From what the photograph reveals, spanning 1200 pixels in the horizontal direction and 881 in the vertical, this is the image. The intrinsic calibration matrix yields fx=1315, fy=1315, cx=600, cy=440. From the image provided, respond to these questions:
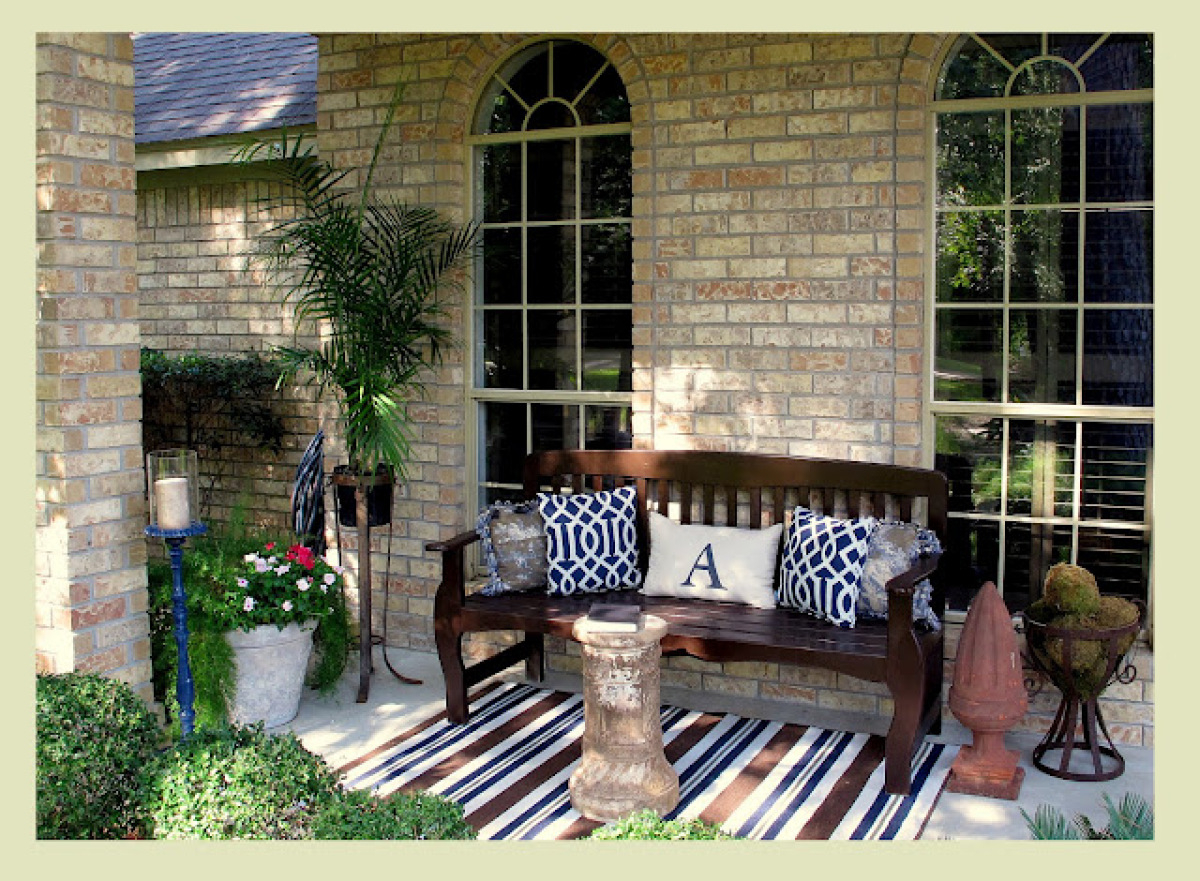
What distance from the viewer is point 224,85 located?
27.6 ft

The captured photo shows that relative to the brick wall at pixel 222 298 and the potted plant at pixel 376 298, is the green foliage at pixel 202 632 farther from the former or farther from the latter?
the brick wall at pixel 222 298

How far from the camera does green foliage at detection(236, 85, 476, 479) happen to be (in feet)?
19.0

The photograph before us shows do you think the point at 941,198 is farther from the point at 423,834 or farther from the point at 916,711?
the point at 423,834

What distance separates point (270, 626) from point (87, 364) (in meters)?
1.32

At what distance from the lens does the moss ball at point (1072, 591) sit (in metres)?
4.78

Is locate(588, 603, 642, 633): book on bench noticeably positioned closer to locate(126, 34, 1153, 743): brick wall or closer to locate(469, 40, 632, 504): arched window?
locate(126, 34, 1153, 743): brick wall

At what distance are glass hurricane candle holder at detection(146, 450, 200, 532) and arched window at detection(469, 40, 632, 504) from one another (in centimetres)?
173

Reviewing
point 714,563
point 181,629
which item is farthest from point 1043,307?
point 181,629

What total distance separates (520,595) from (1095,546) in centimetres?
233

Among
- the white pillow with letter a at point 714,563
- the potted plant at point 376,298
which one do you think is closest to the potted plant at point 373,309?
the potted plant at point 376,298

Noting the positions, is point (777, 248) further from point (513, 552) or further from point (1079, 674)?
point (1079, 674)

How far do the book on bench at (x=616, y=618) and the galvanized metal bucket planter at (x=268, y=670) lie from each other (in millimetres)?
1488

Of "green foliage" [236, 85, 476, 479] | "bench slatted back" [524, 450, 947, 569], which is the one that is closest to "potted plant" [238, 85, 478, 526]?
"green foliage" [236, 85, 476, 479]

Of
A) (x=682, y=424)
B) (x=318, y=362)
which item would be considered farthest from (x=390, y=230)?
(x=682, y=424)
